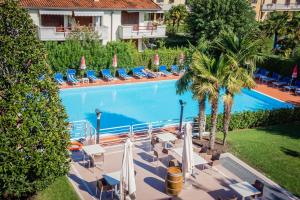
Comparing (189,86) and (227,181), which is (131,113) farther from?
(227,181)

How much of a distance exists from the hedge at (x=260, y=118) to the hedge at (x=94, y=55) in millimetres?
15007

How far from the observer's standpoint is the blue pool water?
27.0m

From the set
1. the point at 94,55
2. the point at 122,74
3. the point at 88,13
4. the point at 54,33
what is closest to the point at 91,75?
the point at 94,55

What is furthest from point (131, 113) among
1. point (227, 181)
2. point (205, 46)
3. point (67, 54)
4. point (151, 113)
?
point (227, 181)

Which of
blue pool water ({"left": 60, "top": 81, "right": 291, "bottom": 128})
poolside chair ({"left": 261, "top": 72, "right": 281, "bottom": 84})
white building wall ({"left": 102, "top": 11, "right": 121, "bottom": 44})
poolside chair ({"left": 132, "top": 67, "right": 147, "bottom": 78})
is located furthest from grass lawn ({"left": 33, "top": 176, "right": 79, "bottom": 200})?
white building wall ({"left": 102, "top": 11, "right": 121, "bottom": 44})

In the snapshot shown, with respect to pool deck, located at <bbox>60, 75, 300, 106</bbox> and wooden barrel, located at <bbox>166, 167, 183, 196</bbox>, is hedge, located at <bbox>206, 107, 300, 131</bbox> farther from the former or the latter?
wooden barrel, located at <bbox>166, 167, 183, 196</bbox>

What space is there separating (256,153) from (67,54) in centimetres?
1906

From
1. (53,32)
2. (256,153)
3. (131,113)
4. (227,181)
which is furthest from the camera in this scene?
(53,32)

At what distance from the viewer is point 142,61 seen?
36.5 meters

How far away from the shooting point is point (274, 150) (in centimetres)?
1925

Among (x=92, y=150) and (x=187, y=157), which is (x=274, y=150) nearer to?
(x=187, y=157)

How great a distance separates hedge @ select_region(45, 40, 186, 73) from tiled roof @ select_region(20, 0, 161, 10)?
5.32 m

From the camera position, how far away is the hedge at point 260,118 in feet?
72.2

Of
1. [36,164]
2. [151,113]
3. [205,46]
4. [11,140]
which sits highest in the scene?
[205,46]
